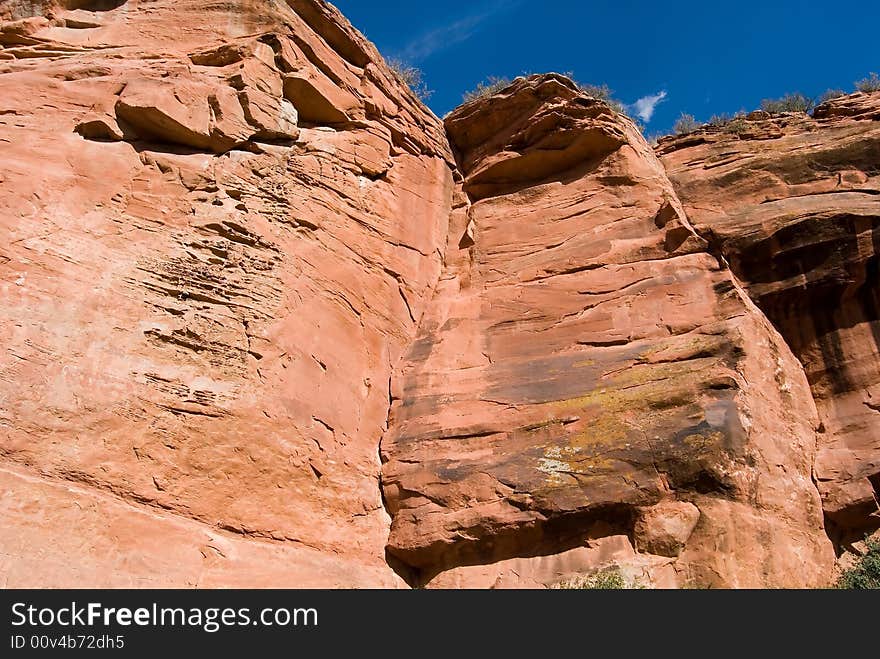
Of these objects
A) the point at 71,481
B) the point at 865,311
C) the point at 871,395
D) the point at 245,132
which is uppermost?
the point at 245,132

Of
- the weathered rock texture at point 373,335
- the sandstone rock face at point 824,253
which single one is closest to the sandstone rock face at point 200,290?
the weathered rock texture at point 373,335

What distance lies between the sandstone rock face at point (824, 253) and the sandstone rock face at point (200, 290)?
17.0 ft

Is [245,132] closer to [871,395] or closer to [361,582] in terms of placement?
[361,582]

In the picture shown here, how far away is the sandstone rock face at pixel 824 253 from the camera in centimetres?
955

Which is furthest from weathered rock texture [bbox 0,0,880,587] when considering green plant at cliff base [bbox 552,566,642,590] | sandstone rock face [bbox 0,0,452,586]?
green plant at cliff base [bbox 552,566,642,590]

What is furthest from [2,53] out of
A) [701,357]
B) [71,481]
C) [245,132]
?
[701,357]

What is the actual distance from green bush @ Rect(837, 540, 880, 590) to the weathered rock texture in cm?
21

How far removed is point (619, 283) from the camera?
11250 millimetres

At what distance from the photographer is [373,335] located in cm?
1136

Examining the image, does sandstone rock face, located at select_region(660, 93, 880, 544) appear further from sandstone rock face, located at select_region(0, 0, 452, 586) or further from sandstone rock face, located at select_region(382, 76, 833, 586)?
sandstone rock face, located at select_region(0, 0, 452, 586)

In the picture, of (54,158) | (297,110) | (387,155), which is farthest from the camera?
(387,155)

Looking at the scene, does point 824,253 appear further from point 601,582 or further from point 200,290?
point 200,290

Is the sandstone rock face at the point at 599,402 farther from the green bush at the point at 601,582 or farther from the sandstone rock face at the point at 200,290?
the sandstone rock face at the point at 200,290

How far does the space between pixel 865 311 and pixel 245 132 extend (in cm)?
931
